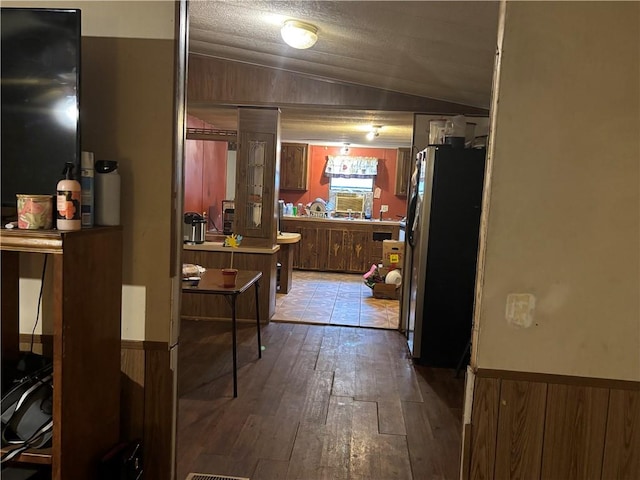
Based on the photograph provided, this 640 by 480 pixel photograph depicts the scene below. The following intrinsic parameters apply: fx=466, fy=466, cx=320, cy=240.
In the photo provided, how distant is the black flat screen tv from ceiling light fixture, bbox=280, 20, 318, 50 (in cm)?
154

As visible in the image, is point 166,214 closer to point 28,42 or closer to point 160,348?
point 160,348

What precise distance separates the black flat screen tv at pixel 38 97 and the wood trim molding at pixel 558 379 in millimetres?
1392

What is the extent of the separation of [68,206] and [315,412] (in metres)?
1.98

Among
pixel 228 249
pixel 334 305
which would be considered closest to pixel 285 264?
pixel 334 305

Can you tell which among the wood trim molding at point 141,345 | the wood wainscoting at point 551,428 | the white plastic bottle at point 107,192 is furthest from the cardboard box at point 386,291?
the white plastic bottle at point 107,192

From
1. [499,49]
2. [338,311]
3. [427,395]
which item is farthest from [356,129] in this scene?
[499,49]

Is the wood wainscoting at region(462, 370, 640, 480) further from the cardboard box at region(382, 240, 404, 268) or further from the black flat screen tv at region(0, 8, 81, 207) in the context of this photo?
the cardboard box at region(382, 240, 404, 268)

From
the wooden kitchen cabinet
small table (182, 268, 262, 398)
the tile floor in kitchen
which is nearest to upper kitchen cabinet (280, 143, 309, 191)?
the wooden kitchen cabinet

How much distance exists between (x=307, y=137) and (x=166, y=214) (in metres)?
6.14

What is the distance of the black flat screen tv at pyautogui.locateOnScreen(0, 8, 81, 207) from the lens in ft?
4.35

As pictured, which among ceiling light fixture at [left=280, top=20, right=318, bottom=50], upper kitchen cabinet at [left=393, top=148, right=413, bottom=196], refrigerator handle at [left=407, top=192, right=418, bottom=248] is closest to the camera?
ceiling light fixture at [left=280, top=20, right=318, bottom=50]

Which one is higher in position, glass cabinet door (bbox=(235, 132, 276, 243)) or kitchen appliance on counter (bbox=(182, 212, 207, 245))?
glass cabinet door (bbox=(235, 132, 276, 243))

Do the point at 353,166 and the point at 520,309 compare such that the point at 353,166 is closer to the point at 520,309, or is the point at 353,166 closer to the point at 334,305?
the point at 334,305

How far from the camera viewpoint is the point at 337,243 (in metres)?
7.67
